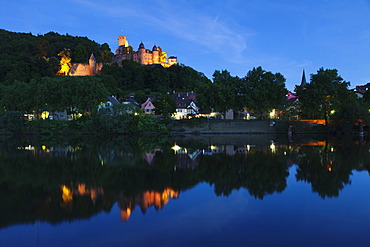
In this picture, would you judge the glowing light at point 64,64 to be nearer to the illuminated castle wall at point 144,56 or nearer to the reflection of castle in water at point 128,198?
the illuminated castle wall at point 144,56

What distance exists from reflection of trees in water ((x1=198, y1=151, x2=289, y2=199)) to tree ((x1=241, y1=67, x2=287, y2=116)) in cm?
3811

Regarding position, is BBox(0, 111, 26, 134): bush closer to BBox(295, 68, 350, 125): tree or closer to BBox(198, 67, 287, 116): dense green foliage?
BBox(198, 67, 287, 116): dense green foliage

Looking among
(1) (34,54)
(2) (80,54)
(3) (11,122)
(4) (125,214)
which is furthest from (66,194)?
(2) (80,54)

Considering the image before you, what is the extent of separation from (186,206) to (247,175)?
5.27m

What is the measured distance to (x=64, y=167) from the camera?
56.9 feet

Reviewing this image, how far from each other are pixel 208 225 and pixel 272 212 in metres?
2.12

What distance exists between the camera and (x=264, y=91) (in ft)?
183

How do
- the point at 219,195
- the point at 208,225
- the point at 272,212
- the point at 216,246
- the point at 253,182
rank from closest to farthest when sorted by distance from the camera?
the point at 216,246 < the point at 208,225 < the point at 272,212 < the point at 219,195 < the point at 253,182

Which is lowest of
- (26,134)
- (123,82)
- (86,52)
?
(26,134)

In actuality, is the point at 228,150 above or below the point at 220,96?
below

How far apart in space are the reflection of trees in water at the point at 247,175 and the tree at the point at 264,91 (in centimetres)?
3811

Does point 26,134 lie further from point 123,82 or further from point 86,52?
point 86,52

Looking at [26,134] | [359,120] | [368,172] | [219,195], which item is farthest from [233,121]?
[219,195]

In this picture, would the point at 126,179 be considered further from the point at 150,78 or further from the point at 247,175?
the point at 150,78
